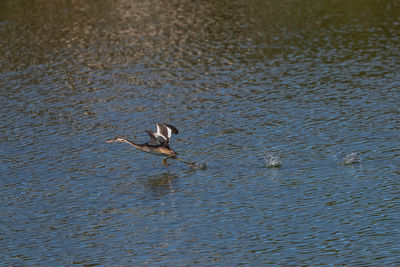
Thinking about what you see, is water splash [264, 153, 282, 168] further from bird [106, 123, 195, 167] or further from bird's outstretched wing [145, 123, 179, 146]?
bird's outstretched wing [145, 123, 179, 146]

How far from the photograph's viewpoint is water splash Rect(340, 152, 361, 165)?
93.7ft

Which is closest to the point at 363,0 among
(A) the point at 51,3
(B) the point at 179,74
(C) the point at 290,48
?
(C) the point at 290,48

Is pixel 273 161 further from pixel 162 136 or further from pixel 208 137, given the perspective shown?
pixel 208 137

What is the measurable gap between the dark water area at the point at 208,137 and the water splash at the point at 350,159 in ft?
0.18

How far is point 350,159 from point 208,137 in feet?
22.8

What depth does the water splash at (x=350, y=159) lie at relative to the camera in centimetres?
2856

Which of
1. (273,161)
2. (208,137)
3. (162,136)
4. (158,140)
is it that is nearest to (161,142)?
(158,140)

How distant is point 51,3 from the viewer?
68.8 m

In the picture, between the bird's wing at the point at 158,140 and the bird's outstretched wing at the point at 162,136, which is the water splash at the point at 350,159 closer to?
the bird's outstretched wing at the point at 162,136

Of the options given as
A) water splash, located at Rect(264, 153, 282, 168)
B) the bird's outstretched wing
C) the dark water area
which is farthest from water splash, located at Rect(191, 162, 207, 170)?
water splash, located at Rect(264, 153, 282, 168)

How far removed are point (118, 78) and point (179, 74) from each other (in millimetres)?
3578

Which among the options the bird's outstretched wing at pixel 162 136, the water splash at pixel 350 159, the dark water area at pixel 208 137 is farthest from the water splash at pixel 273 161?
the bird's outstretched wing at pixel 162 136

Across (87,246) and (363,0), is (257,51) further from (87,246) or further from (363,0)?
(87,246)

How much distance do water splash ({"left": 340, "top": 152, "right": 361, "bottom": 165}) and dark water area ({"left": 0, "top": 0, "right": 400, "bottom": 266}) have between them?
55 mm
